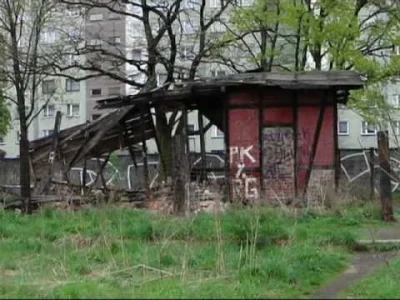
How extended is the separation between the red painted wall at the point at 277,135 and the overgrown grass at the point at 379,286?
9808 millimetres

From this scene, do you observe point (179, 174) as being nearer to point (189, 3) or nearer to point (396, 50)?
point (396, 50)

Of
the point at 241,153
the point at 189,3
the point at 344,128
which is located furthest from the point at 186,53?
the point at 344,128

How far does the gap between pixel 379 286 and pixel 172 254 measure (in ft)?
10.4

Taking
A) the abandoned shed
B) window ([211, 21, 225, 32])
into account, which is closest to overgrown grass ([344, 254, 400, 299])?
the abandoned shed

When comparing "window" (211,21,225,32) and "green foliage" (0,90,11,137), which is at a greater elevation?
"window" (211,21,225,32)

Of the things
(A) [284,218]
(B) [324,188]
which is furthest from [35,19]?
(A) [284,218]

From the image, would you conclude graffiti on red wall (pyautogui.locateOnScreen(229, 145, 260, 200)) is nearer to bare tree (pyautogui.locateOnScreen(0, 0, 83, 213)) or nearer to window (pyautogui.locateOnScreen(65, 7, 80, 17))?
bare tree (pyautogui.locateOnScreen(0, 0, 83, 213))

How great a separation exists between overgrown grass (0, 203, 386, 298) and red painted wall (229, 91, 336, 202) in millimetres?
3968

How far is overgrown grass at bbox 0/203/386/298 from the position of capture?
310 inches

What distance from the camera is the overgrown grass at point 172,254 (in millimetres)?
7863

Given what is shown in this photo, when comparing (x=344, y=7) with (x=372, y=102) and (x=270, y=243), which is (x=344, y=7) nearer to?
(x=372, y=102)

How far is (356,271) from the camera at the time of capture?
381 inches

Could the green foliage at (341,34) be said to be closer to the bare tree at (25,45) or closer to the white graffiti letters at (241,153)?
the white graffiti letters at (241,153)

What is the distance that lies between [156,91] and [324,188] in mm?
5264
